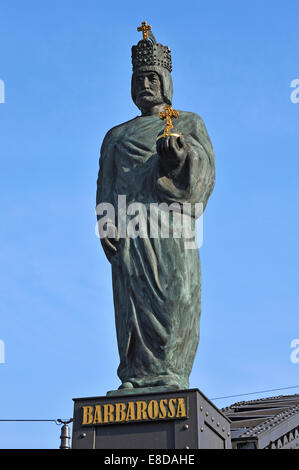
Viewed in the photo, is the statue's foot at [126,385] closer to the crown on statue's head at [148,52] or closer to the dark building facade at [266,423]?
the crown on statue's head at [148,52]

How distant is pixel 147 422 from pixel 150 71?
483 cm

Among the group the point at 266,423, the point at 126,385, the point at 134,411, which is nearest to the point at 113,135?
the point at 126,385

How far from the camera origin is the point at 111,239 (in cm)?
1101

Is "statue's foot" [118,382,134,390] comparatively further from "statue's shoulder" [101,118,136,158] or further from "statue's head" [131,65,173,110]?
"statue's head" [131,65,173,110]

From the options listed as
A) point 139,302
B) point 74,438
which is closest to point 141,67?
point 139,302

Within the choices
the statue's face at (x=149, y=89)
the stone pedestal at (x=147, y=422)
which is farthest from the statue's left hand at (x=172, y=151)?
the stone pedestal at (x=147, y=422)

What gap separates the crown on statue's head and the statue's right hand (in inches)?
93.7

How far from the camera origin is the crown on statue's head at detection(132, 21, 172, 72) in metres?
11.8

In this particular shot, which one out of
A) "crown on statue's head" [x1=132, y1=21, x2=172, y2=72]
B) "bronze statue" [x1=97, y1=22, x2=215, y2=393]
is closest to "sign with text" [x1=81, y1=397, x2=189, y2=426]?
"bronze statue" [x1=97, y1=22, x2=215, y2=393]

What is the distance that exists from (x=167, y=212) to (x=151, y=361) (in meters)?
1.90

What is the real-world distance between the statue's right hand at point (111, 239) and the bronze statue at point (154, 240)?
0.01m

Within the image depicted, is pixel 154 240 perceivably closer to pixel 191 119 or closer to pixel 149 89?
pixel 191 119

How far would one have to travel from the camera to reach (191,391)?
9.59 m
